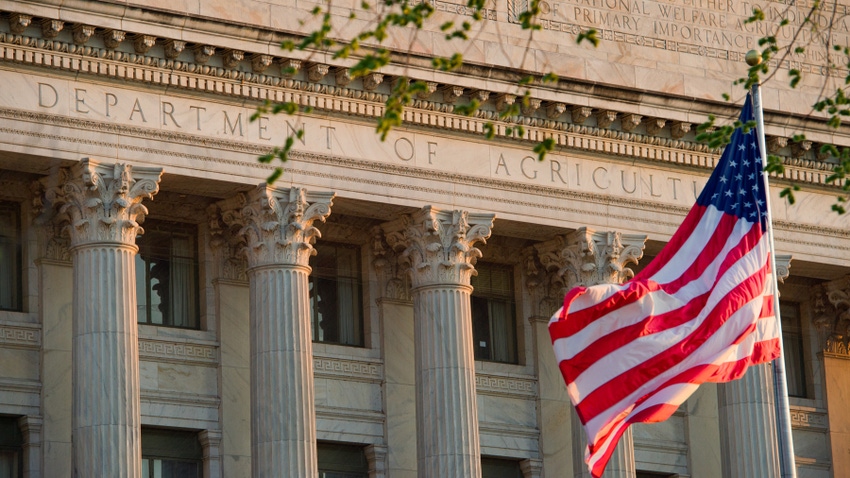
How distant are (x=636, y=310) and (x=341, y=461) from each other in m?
11.5

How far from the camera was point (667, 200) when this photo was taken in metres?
45.4

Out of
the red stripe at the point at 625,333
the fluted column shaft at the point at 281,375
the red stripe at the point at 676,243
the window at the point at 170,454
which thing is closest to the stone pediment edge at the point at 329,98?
the fluted column shaft at the point at 281,375

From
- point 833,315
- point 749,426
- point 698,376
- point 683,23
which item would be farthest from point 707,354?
point 833,315

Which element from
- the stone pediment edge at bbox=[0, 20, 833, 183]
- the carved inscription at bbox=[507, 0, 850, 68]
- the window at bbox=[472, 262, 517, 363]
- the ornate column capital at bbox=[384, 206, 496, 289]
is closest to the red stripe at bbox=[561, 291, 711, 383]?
the stone pediment edge at bbox=[0, 20, 833, 183]

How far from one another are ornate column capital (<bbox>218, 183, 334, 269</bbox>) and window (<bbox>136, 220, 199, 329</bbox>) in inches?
70.5

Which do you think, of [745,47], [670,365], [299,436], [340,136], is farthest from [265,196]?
[745,47]

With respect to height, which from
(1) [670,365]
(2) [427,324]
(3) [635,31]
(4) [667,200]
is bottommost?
(1) [670,365]

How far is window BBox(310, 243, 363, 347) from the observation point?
4328 centimetres

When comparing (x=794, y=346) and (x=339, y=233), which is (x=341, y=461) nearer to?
(x=339, y=233)

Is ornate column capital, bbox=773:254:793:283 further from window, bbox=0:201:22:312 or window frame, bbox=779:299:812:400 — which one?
window, bbox=0:201:22:312

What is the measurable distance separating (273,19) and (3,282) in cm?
750

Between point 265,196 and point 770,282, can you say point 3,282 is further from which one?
point 770,282

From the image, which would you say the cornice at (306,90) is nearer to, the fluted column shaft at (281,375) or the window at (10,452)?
the fluted column shaft at (281,375)

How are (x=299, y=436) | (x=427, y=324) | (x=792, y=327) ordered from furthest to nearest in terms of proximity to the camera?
(x=792, y=327)
(x=427, y=324)
(x=299, y=436)
